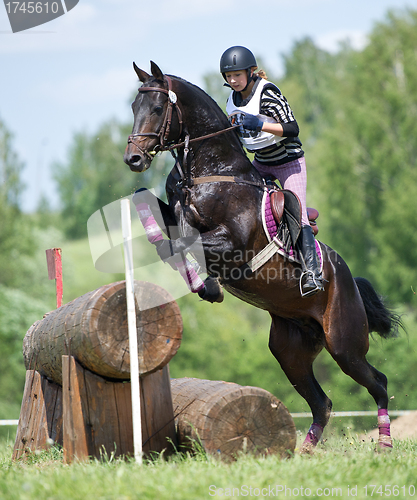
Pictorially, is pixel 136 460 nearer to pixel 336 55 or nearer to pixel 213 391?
pixel 213 391

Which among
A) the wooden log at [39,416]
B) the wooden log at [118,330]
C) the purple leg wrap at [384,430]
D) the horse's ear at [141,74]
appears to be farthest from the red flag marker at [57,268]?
the purple leg wrap at [384,430]

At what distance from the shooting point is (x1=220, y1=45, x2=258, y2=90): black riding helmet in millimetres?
4492

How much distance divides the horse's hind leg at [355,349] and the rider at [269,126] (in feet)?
1.97

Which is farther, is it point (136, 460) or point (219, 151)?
point (219, 151)

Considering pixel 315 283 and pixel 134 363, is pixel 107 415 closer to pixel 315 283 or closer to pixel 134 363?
pixel 134 363

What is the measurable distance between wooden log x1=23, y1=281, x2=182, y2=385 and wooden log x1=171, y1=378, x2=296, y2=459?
1.47 ft

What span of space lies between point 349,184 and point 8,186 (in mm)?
14807

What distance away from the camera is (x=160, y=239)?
430cm

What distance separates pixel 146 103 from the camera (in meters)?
4.32

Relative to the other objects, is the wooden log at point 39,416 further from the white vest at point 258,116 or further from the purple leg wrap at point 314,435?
the white vest at point 258,116

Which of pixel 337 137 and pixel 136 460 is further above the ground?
pixel 337 137

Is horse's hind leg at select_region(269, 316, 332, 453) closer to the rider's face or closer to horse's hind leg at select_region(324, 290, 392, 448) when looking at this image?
horse's hind leg at select_region(324, 290, 392, 448)

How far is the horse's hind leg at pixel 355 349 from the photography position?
508 cm

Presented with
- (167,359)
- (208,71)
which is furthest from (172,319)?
(208,71)
